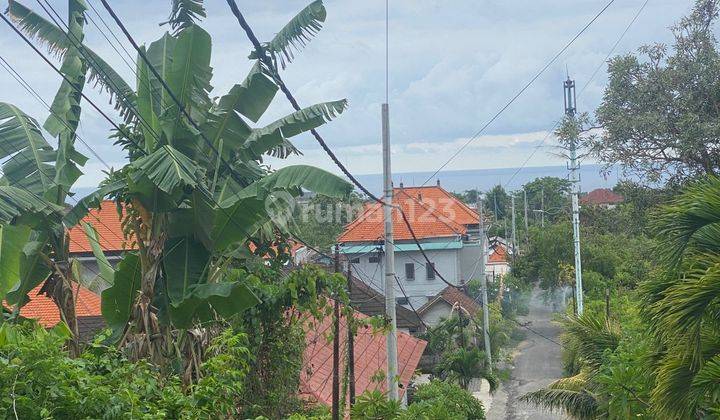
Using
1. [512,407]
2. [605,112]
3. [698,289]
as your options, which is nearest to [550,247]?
[512,407]

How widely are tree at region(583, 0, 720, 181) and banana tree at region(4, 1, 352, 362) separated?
649 centimetres

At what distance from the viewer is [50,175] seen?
10500 mm

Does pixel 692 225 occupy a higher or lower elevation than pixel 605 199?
lower

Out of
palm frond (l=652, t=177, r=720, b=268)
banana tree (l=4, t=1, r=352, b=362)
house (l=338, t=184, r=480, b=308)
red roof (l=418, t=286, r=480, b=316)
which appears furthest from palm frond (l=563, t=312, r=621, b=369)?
house (l=338, t=184, r=480, b=308)

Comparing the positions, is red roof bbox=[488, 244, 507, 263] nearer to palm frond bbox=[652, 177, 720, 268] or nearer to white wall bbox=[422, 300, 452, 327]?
white wall bbox=[422, 300, 452, 327]

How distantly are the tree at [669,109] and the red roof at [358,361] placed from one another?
5314 millimetres

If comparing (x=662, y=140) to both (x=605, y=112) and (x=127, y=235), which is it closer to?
(x=605, y=112)

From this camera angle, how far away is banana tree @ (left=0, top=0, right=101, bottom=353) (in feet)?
31.4

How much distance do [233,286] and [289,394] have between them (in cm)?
281

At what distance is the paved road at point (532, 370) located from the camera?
27620 mm

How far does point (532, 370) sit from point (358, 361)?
56.2ft

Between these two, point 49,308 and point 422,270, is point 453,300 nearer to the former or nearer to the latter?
point 422,270

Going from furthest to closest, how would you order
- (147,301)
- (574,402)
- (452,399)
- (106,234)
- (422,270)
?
(422,270), (106,234), (452,399), (574,402), (147,301)

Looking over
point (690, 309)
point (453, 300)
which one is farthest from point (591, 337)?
point (453, 300)
